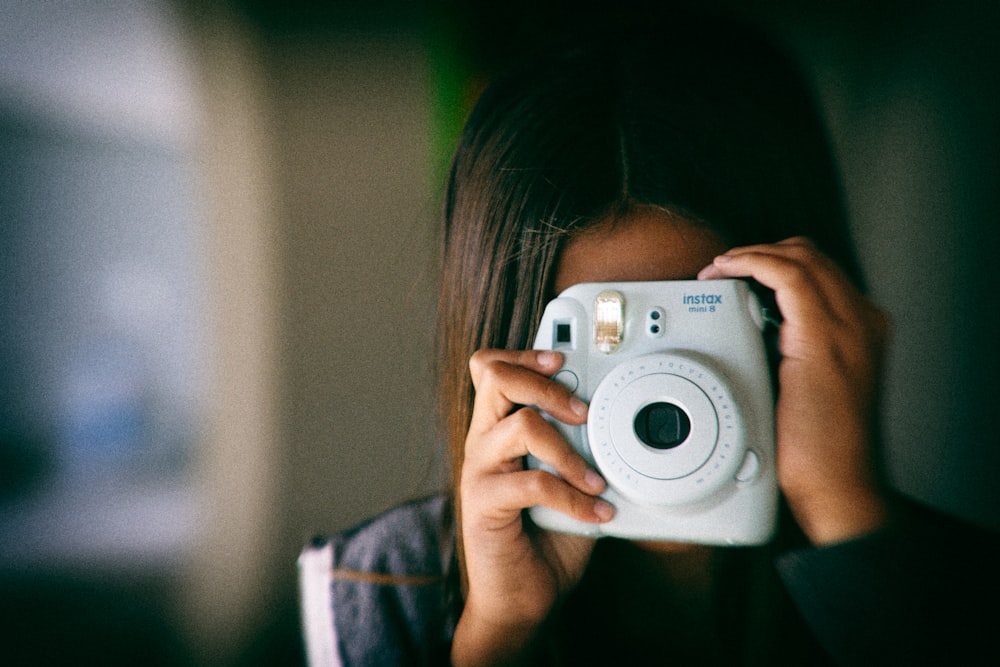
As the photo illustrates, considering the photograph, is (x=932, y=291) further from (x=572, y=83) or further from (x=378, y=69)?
(x=378, y=69)

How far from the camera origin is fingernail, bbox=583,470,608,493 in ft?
1.01

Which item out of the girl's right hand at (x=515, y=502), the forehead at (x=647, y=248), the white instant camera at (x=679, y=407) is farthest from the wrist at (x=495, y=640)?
the forehead at (x=647, y=248)

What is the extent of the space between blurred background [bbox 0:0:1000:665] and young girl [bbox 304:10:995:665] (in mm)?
73

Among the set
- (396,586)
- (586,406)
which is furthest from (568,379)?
(396,586)

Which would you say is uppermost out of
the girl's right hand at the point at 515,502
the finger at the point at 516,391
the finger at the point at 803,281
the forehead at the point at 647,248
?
the forehead at the point at 647,248

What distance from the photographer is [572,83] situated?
15.0 inches

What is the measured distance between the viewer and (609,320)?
12.2 inches

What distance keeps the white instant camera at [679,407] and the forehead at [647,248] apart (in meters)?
0.04

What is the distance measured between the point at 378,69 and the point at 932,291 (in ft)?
1.34

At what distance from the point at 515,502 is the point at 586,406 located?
0.23 ft

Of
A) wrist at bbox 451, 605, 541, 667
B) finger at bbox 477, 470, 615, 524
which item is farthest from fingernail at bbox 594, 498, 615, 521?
wrist at bbox 451, 605, 541, 667

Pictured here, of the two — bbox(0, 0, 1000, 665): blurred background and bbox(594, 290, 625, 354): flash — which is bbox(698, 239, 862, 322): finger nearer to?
bbox(594, 290, 625, 354): flash

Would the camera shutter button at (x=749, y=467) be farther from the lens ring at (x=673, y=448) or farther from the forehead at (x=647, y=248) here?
the forehead at (x=647, y=248)

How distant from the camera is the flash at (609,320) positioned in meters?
0.31
